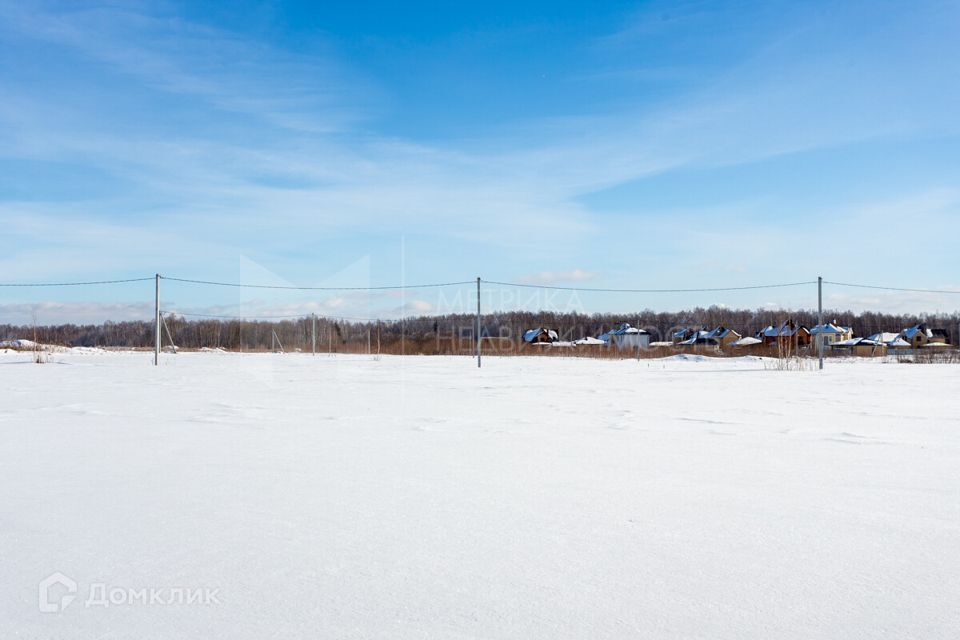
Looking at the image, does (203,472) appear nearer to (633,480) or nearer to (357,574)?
(357,574)

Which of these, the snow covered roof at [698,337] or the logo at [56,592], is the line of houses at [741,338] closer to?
the snow covered roof at [698,337]

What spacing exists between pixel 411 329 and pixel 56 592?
4380 centimetres

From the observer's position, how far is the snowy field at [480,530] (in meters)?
1.49

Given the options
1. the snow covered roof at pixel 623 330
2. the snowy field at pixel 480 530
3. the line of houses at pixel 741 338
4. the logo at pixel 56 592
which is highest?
the snow covered roof at pixel 623 330

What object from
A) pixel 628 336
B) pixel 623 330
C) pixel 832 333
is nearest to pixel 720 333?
pixel 832 333

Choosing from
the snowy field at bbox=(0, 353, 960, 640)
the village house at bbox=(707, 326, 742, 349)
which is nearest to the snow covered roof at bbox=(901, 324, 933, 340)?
the village house at bbox=(707, 326, 742, 349)

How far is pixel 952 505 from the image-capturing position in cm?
239

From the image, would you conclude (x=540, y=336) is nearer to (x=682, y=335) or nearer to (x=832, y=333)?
(x=682, y=335)

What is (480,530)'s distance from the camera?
2.13 m

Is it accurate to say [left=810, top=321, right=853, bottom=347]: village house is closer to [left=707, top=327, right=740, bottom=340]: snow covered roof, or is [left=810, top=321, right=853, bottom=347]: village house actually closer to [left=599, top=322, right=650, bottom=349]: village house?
[left=707, top=327, right=740, bottom=340]: snow covered roof

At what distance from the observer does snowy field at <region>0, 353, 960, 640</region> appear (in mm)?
1493

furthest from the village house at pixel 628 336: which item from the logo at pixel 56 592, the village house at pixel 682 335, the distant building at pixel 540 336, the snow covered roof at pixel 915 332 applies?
the logo at pixel 56 592

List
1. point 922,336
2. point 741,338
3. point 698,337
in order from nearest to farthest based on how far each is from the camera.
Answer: point 741,338 < point 922,336 < point 698,337

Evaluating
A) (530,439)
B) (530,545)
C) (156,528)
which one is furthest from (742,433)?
(156,528)
